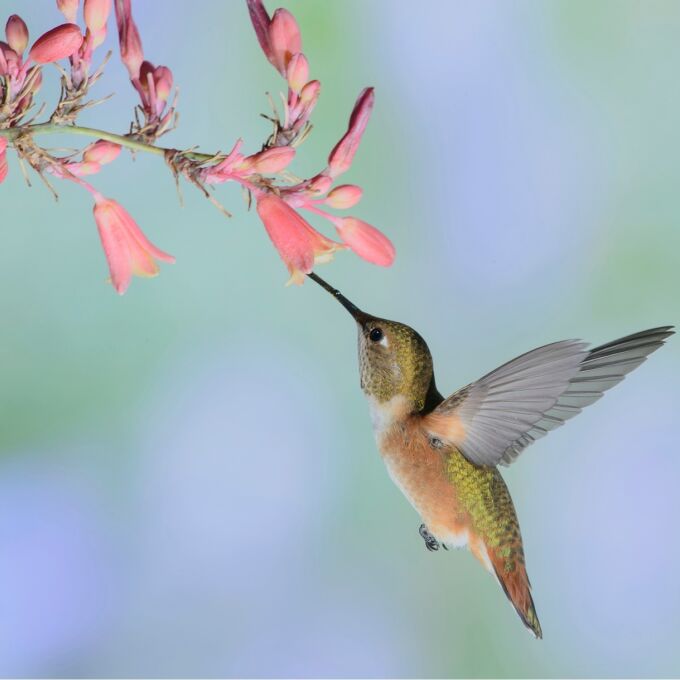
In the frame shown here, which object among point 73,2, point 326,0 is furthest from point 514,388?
point 326,0

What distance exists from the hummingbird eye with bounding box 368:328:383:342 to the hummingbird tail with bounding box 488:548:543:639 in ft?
0.99

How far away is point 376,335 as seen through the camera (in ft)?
2.51

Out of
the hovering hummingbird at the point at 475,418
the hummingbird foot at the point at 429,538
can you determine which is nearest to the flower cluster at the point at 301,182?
the hovering hummingbird at the point at 475,418

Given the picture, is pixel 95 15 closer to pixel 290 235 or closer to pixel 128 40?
pixel 128 40

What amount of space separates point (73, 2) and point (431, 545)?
0.66m

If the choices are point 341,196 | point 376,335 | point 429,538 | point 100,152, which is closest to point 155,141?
point 100,152

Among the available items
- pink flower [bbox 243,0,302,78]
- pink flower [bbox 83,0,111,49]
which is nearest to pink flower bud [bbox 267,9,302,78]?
pink flower [bbox 243,0,302,78]

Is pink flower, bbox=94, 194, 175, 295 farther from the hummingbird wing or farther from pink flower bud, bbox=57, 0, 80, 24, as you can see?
the hummingbird wing

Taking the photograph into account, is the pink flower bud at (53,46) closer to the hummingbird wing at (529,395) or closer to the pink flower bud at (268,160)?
the pink flower bud at (268,160)

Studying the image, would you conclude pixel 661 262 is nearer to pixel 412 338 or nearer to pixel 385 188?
pixel 385 188

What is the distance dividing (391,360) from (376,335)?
0.04 metres

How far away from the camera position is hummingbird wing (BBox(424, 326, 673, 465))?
70 cm

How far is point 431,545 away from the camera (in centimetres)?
96

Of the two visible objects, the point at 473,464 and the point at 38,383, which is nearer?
the point at 473,464
